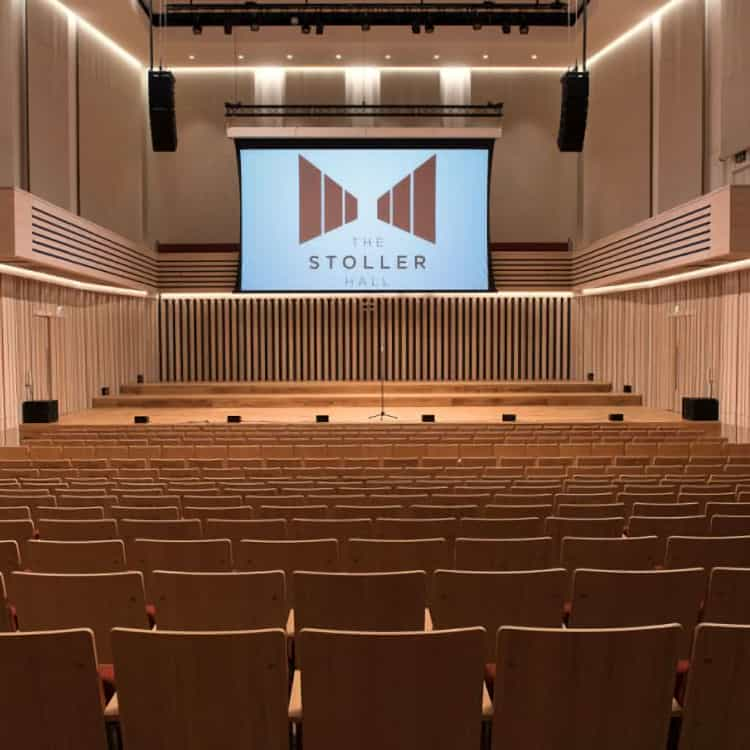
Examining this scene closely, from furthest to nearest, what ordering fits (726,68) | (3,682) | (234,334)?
(234,334) < (726,68) < (3,682)

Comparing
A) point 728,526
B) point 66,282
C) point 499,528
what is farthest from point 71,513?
point 66,282

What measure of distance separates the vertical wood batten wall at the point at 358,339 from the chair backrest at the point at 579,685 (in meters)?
18.2

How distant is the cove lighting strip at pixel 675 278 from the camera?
1252 centimetres

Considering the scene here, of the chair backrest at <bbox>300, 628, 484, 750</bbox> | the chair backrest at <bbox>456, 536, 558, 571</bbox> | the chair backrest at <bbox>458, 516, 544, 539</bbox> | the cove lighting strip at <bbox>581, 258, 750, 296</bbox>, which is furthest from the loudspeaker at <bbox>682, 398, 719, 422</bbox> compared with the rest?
the chair backrest at <bbox>300, 628, 484, 750</bbox>

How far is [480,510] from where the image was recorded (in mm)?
4547

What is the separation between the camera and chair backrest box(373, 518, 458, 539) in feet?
12.7

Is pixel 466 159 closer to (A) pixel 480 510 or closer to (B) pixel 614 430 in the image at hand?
(B) pixel 614 430

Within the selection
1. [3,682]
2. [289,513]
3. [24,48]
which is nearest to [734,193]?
[289,513]

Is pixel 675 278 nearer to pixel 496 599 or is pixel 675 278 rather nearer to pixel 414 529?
pixel 414 529

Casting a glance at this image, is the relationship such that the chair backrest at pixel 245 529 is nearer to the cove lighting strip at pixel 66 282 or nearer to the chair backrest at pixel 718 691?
the chair backrest at pixel 718 691

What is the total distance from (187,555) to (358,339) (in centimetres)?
1701

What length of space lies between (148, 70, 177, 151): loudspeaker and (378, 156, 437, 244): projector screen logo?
7.38m

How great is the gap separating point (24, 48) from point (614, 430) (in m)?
12.3

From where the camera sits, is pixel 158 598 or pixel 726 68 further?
pixel 726 68
